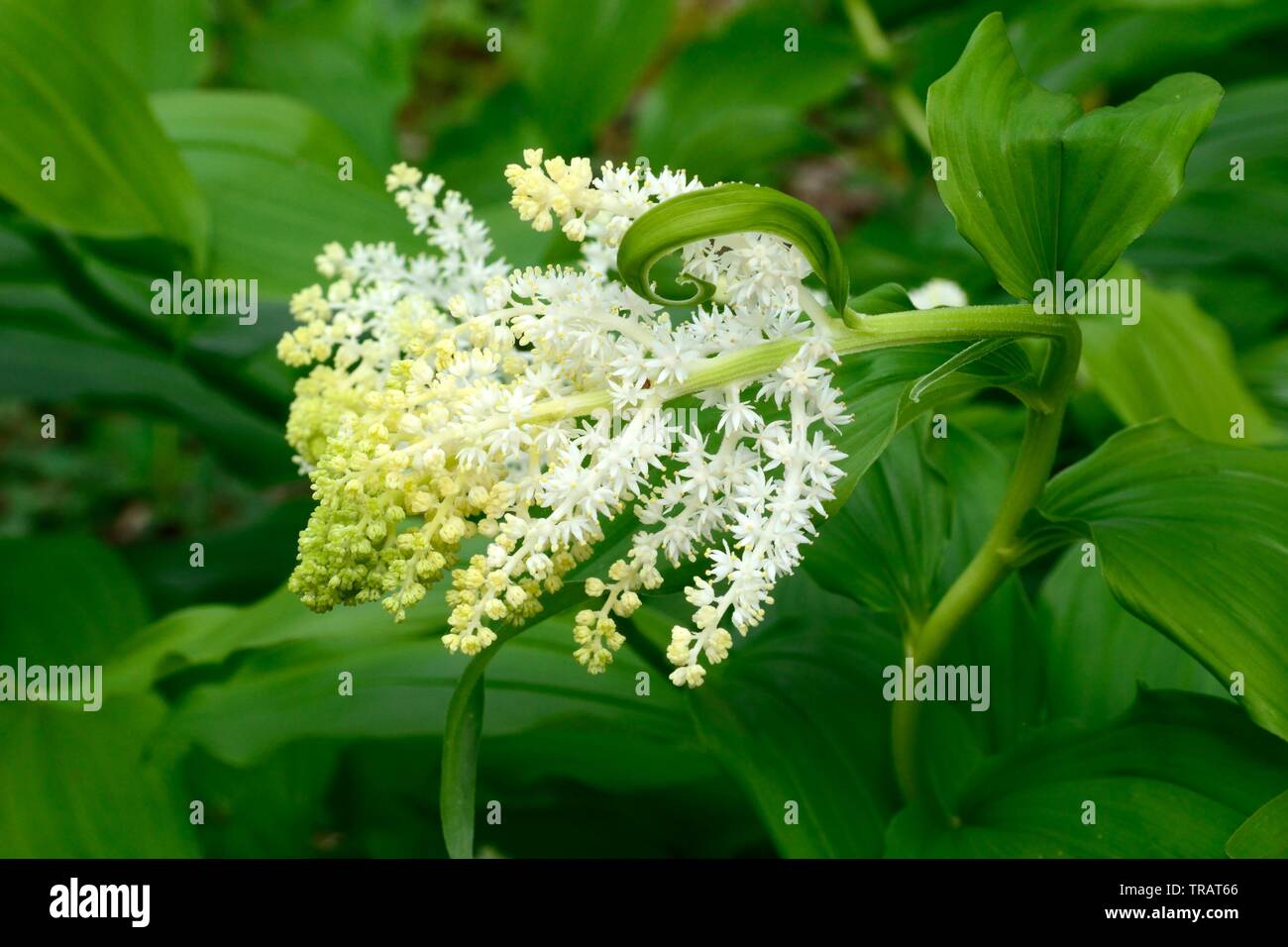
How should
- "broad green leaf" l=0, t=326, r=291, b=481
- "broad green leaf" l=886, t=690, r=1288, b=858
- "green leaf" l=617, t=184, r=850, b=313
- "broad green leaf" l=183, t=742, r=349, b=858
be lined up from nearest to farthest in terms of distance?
1. "green leaf" l=617, t=184, r=850, b=313
2. "broad green leaf" l=886, t=690, r=1288, b=858
3. "broad green leaf" l=183, t=742, r=349, b=858
4. "broad green leaf" l=0, t=326, r=291, b=481

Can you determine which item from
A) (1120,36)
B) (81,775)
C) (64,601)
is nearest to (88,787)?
(81,775)

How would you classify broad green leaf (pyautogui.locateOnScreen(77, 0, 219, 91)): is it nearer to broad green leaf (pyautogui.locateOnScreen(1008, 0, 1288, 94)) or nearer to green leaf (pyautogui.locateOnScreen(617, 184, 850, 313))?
broad green leaf (pyautogui.locateOnScreen(1008, 0, 1288, 94))

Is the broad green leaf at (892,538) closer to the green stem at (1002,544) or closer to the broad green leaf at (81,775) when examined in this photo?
the green stem at (1002,544)

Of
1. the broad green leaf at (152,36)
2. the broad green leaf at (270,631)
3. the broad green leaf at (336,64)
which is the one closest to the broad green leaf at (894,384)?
the broad green leaf at (270,631)

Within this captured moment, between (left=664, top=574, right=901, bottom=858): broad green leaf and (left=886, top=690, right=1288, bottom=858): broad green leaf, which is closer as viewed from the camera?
(left=886, top=690, right=1288, bottom=858): broad green leaf

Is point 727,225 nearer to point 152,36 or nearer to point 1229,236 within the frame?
point 1229,236

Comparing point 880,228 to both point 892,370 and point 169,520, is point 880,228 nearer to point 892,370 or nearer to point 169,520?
point 892,370

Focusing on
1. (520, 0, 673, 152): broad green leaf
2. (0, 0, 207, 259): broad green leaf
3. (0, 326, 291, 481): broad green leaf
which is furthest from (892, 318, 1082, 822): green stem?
(520, 0, 673, 152): broad green leaf
